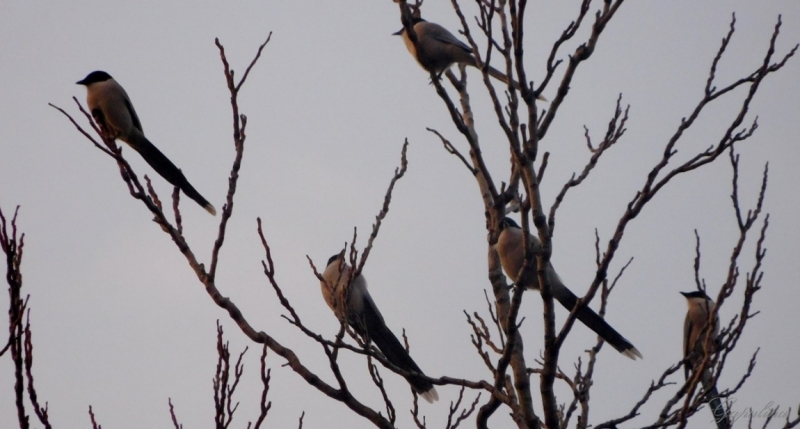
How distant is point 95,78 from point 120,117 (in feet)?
1.90

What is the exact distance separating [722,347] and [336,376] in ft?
3.91

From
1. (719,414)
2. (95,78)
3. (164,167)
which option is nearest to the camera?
(719,414)

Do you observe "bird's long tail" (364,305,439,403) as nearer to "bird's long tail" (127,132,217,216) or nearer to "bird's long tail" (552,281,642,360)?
"bird's long tail" (552,281,642,360)

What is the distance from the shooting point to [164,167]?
4.18m

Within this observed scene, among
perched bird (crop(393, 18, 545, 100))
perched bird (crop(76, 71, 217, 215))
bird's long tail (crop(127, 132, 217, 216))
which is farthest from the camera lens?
perched bird (crop(393, 18, 545, 100))

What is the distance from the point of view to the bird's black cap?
16.0 ft

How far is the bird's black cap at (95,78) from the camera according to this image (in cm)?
489

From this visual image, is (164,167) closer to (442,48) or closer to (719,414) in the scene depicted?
(442,48)

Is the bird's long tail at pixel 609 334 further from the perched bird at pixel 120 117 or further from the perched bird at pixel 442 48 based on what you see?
the perched bird at pixel 120 117

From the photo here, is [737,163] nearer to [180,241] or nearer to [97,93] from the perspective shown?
[180,241]

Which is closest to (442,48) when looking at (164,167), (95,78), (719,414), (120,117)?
(164,167)

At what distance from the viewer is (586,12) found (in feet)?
8.40

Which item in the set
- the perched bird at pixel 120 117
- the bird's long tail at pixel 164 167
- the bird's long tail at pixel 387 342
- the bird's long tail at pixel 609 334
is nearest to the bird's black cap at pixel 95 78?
the perched bird at pixel 120 117

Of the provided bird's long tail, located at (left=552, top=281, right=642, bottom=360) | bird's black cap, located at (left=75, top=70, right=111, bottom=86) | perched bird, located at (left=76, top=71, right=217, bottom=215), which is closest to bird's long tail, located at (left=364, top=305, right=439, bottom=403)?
bird's long tail, located at (left=552, top=281, right=642, bottom=360)
